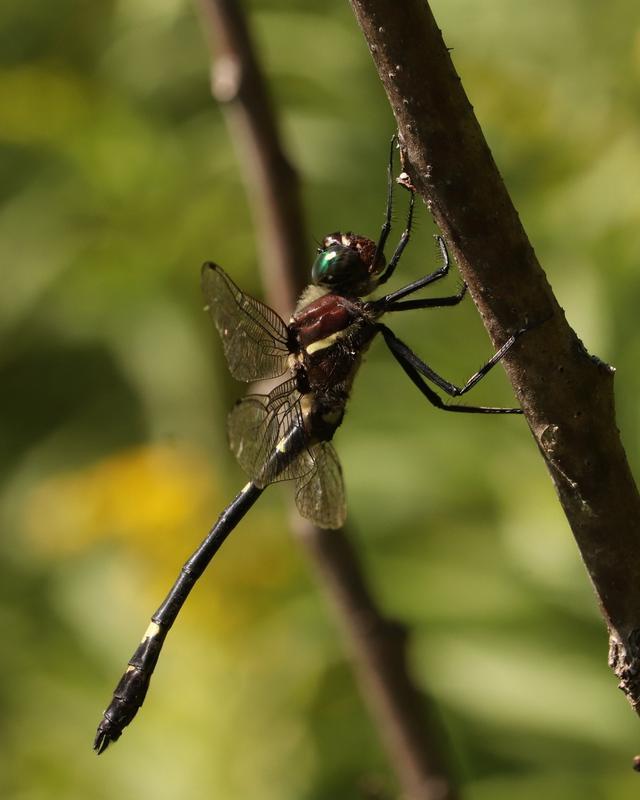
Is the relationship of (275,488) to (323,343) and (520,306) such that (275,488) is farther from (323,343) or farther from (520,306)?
(520,306)

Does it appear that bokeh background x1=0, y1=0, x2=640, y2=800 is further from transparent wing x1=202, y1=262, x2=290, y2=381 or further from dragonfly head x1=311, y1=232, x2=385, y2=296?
transparent wing x1=202, y1=262, x2=290, y2=381

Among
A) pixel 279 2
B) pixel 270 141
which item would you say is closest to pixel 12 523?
pixel 279 2

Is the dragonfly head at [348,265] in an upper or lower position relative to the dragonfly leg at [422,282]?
upper

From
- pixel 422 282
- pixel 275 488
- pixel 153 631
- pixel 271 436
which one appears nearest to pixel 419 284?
pixel 422 282

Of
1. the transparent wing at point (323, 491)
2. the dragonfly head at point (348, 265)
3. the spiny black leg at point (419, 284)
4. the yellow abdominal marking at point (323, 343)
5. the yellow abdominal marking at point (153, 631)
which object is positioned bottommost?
the yellow abdominal marking at point (153, 631)

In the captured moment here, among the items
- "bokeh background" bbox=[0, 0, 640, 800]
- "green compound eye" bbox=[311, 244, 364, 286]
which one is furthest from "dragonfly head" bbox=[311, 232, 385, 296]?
"bokeh background" bbox=[0, 0, 640, 800]

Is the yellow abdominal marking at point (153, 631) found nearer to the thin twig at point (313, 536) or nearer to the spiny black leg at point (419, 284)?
the thin twig at point (313, 536)

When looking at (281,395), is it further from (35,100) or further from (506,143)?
(35,100)

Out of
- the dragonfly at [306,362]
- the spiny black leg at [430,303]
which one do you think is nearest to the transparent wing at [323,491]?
the dragonfly at [306,362]
